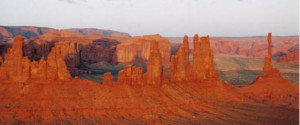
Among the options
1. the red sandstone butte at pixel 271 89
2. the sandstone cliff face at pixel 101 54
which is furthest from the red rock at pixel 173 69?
the sandstone cliff face at pixel 101 54

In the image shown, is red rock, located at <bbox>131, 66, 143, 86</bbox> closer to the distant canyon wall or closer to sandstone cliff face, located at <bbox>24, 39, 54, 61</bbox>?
sandstone cliff face, located at <bbox>24, 39, 54, 61</bbox>

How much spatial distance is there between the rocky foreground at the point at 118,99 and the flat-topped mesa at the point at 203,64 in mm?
2397

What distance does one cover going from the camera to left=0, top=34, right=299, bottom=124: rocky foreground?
2526 centimetres

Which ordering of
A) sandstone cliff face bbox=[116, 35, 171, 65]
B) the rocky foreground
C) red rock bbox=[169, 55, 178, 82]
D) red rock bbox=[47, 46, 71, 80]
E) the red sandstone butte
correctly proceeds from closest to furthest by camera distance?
the rocky foreground
red rock bbox=[47, 46, 71, 80]
red rock bbox=[169, 55, 178, 82]
the red sandstone butte
sandstone cliff face bbox=[116, 35, 171, 65]

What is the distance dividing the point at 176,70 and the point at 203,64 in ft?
15.8

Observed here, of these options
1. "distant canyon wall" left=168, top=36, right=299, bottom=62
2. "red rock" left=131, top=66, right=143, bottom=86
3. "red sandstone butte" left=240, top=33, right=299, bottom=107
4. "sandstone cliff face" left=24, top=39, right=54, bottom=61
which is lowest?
"red sandstone butte" left=240, top=33, right=299, bottom=107

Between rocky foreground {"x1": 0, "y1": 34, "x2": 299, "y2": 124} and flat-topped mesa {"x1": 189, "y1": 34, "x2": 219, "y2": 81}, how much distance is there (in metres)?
2.40

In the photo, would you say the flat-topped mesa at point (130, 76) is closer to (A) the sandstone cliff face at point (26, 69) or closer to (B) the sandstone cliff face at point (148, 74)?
(B) the sandstone cliff face at point (148, 74)

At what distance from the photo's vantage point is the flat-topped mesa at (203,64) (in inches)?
1519

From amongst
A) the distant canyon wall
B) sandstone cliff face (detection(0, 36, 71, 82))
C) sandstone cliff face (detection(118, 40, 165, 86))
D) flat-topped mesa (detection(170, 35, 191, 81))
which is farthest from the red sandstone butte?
the distant canyon wall

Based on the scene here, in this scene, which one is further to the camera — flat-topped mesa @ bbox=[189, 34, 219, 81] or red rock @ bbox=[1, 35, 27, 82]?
flat-topped mesa @ bbox=[189, 34, 219, 81]

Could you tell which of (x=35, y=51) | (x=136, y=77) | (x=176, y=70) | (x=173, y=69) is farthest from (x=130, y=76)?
(x=35, y=51)

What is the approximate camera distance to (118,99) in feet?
93.0

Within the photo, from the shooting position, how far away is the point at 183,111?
2931cm
